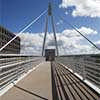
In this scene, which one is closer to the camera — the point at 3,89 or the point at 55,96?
the point at 55,96

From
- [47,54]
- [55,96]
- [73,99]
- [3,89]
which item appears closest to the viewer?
[73,99]

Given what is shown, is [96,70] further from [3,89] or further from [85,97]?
[3,89]

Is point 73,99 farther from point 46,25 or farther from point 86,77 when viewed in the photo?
point 46,25

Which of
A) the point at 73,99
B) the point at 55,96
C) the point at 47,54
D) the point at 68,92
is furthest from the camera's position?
the point at 47,54

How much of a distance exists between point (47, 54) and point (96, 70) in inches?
2333

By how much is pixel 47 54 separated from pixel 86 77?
2285 inches

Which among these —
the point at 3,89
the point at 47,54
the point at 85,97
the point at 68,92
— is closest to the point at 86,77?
the point at 68,92

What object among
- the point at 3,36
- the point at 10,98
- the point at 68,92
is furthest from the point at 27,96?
the point at 3,36

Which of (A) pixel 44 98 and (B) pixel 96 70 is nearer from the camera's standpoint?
(A) pixel 44 98

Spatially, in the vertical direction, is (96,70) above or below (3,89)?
above

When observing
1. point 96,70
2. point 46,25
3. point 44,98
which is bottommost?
point 44,98

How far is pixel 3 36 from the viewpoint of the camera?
46031mm

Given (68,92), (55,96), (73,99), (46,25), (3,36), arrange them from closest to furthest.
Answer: (73,99) → (55,96) → (68,92) → (46,25) → (3,36)

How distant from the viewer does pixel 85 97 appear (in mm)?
4090
